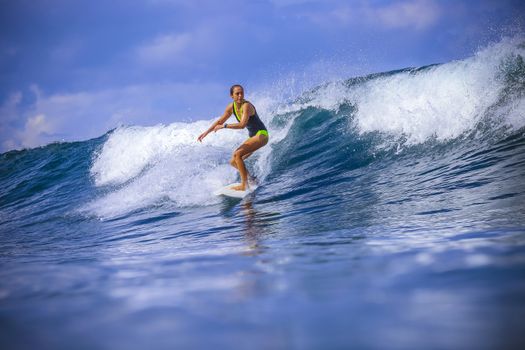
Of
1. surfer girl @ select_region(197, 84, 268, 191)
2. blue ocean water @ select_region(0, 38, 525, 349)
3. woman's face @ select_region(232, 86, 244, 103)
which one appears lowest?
blue ocean water @ select_region(0, 38, 525, 349)

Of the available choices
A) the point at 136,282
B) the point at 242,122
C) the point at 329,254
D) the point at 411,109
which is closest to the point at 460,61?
the point at 411,109

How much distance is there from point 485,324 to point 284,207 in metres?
4.19

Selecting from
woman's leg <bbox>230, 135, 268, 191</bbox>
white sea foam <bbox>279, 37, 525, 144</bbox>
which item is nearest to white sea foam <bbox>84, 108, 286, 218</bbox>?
woman's leg <bbox>230, 135, 268, 191</bbox>

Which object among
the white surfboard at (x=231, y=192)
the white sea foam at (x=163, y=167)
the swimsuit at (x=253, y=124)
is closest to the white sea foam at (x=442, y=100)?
the swimsuit at (x=253, y=124)

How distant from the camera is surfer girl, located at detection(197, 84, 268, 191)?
6.71 meters

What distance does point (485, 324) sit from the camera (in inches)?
23.6

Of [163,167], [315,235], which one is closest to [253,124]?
[163,167]

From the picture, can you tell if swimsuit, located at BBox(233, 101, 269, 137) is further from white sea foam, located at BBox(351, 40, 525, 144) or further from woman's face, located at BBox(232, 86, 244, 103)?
white sea foam, located at BBox(351, 40, 525, 144)

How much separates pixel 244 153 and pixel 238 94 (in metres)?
1.11

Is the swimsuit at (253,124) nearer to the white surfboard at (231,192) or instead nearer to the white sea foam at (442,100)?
the white surfboard at (231,192)

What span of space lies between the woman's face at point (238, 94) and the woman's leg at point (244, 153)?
77 centimetres

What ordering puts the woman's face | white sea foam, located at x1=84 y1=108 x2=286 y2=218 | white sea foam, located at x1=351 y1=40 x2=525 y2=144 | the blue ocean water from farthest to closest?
white sea foam, located at x1=84 y1=108 x2=286 y2=218, the woman's face, white sea foam, located at x1=351 y1=40 x2=525 y2=144, the blue ocean water

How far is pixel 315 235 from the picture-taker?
2527 millimetres

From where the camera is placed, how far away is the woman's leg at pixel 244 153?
6725 mm
